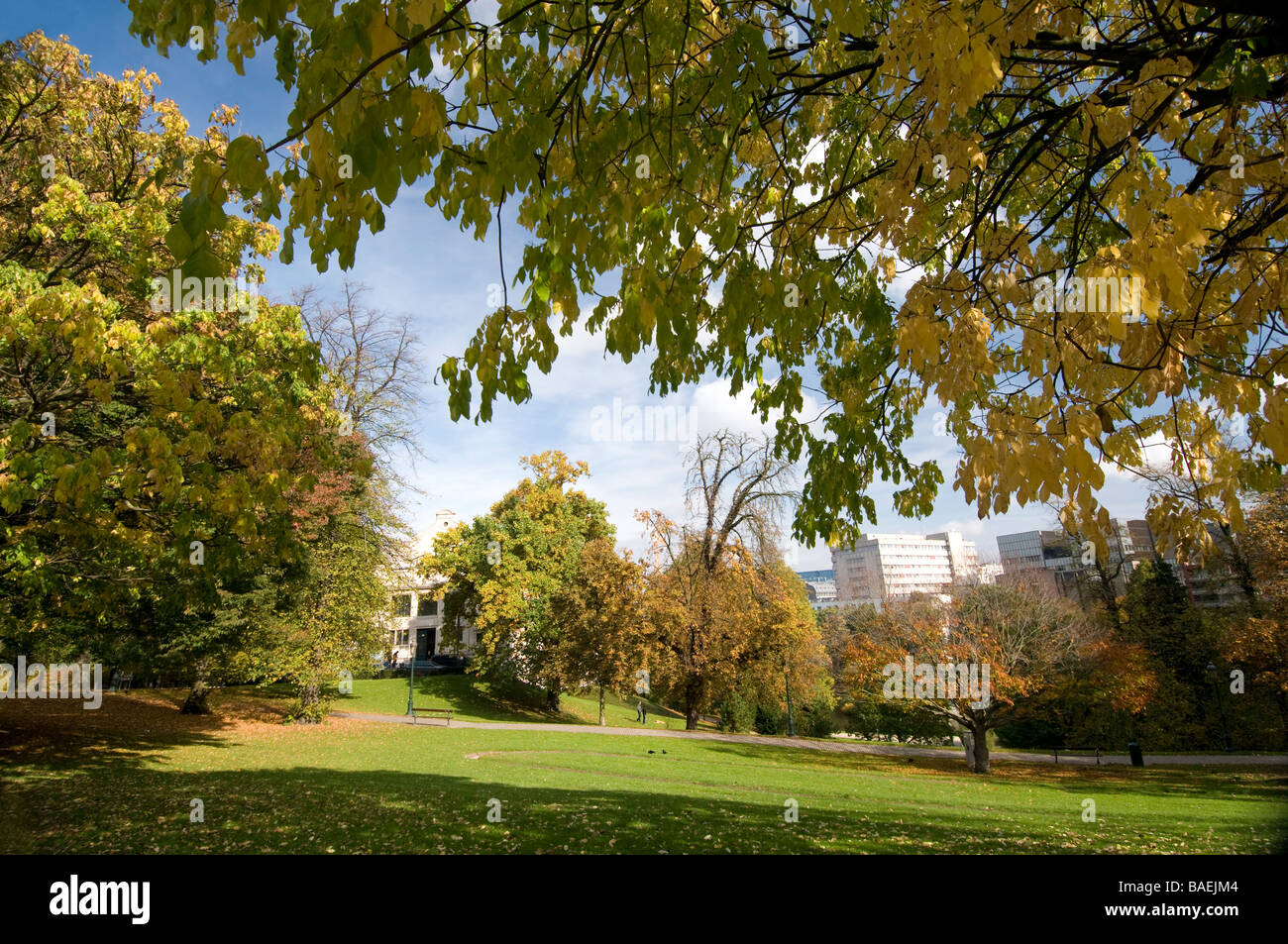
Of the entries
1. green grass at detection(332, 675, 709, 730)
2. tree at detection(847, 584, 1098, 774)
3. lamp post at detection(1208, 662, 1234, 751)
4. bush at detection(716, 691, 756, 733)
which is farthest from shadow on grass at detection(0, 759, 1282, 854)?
bush at detection(716, 691, 756, 733)

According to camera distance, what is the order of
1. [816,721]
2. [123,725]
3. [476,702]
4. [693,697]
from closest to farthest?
[123,725]
[693,697]
[476,702]
[816,721]

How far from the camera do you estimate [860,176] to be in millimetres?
5332

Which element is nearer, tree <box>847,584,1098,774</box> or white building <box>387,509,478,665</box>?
tree <box>847,584,1098,774</box>

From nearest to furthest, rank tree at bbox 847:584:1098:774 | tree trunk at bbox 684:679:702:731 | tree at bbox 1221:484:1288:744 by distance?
tree at bbox 1221:484:1288:744, tree at bbox 847:584:1098:774, tree trunk at bbox 684:679:702:731

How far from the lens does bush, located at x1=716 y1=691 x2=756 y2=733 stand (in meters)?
29.9

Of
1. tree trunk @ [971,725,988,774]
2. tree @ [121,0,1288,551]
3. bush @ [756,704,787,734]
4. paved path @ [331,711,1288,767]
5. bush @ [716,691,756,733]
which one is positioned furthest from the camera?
bush @ [756,704,787,734]

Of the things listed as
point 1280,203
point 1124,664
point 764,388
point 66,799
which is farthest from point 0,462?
point 1124,664

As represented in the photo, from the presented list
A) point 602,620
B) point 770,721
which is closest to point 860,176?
point 602,620

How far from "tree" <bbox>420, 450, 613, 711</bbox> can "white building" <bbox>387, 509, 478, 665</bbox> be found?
1528 millimetres

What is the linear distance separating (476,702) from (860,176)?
31.5 meters

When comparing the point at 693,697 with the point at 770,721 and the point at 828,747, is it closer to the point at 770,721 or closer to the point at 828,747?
the point at 828,747

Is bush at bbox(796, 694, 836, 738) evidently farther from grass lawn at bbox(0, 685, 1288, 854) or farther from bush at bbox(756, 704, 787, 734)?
grass lawn at bbox(0, 685, 1288, 854)
